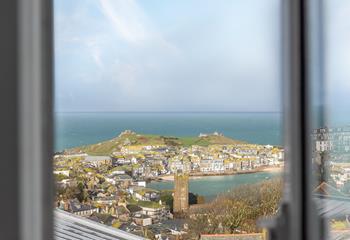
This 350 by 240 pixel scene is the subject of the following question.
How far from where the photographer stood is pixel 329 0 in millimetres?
1343

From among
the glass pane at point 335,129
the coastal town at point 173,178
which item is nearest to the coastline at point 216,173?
the coastal town at point 173,178

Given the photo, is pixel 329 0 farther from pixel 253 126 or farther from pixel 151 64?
pixel 151 64

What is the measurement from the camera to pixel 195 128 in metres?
1.35

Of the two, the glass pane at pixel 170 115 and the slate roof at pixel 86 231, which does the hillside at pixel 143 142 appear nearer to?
the glass pane at pixel 170 115

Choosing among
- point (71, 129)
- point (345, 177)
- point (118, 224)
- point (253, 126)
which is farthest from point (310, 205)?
point (71, 129)

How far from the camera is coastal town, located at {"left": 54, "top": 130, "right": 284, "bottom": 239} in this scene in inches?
52.1

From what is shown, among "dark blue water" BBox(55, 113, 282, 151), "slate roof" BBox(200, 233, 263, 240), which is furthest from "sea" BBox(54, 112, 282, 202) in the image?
"slate roof" BBox(200, 233, 263, 240)

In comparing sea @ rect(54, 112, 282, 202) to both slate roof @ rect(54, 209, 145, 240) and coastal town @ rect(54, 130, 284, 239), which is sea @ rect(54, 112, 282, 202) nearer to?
coastal town @ rect(54, 130, 284, 239)

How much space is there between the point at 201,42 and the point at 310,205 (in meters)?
0.56

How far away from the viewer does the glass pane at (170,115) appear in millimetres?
1326

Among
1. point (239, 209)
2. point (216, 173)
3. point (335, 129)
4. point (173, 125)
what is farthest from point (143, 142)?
point (335, 129)

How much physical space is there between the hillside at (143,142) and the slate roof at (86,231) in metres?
0.19

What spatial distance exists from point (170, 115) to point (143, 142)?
0.37ft

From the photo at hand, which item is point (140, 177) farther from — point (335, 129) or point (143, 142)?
point (335, 129)
